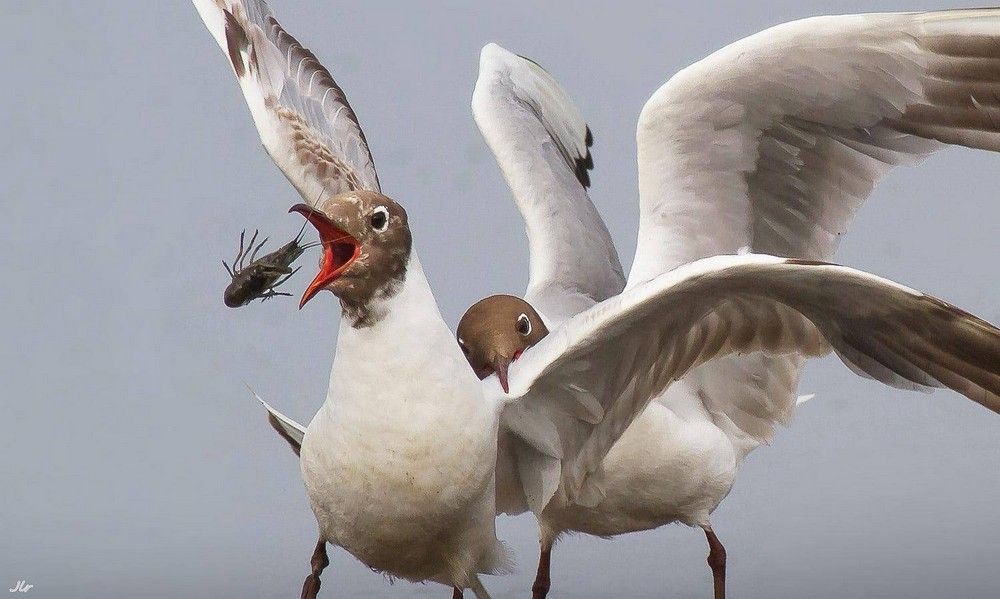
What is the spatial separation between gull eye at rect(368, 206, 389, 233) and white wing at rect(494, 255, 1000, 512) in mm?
536

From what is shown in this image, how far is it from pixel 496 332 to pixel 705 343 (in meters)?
0.62

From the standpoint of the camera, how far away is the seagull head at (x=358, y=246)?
377 cm

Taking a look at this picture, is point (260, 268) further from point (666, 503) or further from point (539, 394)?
point (666, 503)

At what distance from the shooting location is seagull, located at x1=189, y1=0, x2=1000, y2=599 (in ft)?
12.1

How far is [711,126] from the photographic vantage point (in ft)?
16.4

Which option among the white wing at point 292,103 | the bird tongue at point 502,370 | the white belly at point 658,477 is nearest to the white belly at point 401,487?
the bird tongue at point 502,370

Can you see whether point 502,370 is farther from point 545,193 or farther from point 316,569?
point 545,193

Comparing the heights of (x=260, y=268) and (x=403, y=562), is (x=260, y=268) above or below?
above

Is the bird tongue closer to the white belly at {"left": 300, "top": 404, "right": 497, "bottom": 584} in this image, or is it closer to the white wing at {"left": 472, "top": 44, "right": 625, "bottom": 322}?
the white belly at {"left": 300, "top": 404, "right": 497, "bottom": 584}

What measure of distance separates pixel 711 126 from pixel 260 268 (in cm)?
155

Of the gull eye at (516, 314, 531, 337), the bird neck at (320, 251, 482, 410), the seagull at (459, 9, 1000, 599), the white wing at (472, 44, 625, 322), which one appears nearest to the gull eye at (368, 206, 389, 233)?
the bird neck at (320, 251, 482, 410)

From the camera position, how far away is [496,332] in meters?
4.68

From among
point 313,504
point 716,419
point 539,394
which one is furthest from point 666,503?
point 313,504

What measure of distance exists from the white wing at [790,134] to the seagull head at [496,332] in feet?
1.57
